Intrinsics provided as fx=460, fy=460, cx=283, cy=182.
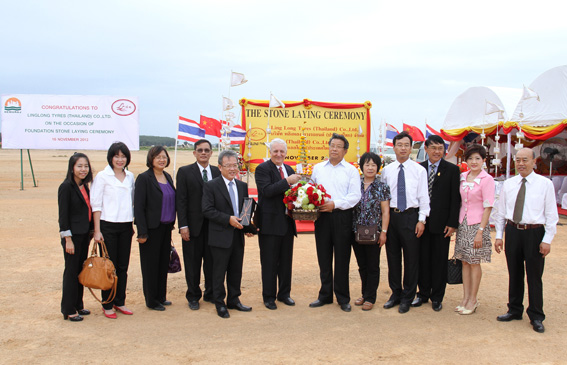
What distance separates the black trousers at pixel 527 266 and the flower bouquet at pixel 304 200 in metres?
2.01

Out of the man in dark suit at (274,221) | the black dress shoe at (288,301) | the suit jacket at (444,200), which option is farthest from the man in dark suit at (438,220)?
the man in dark suit at (274,221)

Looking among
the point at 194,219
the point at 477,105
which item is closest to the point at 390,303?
the point at 194,219

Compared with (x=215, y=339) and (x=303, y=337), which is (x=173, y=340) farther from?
(x=303, y=337)

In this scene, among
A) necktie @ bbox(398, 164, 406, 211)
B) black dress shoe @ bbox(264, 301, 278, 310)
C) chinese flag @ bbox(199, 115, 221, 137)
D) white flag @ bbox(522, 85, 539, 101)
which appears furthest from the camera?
chinese flag @ bbox(199, 115, 221, 137)

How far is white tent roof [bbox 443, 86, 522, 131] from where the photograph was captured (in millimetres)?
15906

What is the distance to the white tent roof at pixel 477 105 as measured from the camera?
15.9 meters

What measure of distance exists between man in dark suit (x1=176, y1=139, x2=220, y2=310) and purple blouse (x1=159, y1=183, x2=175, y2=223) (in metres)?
0.08

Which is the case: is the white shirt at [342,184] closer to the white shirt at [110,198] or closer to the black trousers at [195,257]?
the black trousers at [195,257]

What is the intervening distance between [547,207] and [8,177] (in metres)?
27.2

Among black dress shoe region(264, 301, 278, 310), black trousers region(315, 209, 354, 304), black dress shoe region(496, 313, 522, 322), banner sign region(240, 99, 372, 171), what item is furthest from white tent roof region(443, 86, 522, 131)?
black dress shoe region(264, 301, 278, 310)

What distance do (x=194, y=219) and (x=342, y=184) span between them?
173 cm

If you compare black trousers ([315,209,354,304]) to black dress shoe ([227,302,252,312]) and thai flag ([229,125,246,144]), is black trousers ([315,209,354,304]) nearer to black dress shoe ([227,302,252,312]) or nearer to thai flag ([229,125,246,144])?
black dress shoe ([227,302,252,312])

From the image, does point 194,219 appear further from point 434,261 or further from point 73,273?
point 434,261

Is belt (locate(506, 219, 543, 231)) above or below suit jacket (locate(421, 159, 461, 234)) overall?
below
